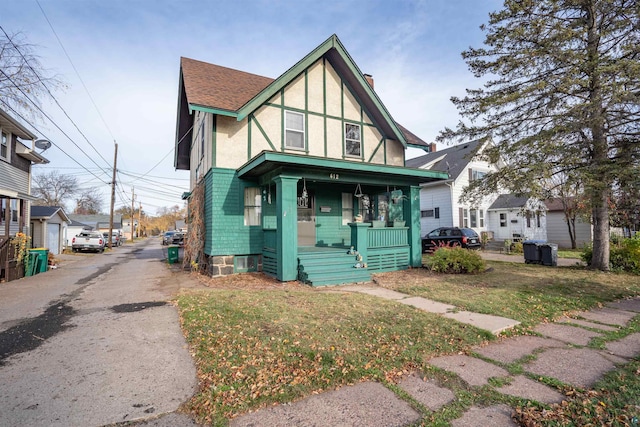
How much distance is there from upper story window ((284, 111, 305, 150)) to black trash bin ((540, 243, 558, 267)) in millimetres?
10327

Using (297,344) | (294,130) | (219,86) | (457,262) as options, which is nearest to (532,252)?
(457,262)

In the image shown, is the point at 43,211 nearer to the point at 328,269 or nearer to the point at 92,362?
the point at 328,269

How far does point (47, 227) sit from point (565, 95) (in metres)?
30.6

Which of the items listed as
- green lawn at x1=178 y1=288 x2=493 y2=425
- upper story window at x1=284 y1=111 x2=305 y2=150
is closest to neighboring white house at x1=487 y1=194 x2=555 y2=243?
upper story window at x1=284 y1=111 x2=305 y2=150

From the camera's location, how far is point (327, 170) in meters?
9.69

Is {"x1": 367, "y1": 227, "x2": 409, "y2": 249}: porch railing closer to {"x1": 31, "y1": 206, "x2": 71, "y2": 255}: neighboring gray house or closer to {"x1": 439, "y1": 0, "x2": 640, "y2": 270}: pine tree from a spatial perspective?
{"x1": 439, "y1": 0, "x2": 640, "y2": 270}: pine tree

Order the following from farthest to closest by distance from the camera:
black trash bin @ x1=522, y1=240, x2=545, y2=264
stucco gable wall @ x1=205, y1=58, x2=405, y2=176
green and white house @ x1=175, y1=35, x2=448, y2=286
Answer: black trash bin @ x1=522, y1=240, x2=545, y2=264, stucco gable wall @ x1=205, y1=58, x2=405, y2=176, green and white house @ x1=175, y1=35, x2=448, y2=286

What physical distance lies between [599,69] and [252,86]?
37.3 feet

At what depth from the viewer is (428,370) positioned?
3.52m

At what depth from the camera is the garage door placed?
75.2 ft

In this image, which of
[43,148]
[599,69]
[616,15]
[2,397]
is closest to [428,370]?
[2,397]

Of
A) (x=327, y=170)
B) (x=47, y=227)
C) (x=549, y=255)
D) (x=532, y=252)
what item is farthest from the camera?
(x=47, y=227)

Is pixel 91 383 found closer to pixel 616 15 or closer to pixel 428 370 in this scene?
pixel 428 370

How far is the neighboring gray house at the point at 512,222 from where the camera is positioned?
22.4 metres
